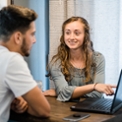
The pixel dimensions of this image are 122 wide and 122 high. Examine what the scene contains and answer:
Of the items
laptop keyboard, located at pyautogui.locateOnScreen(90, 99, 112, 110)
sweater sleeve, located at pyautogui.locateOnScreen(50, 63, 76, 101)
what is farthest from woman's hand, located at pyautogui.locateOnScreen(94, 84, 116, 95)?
sweater sleeve, located at pyautogui.locateOnScreen(50, 63, 76, 101)

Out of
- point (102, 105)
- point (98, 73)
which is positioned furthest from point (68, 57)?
point (102, 105)

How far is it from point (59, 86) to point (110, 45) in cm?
71

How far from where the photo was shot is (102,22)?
2365 millimetres

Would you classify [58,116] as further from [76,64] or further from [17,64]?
[76,64]

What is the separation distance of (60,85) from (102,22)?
779 millimetres

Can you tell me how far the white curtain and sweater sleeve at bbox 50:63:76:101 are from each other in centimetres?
53

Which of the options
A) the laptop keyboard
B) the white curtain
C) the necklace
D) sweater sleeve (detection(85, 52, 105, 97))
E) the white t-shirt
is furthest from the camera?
the white curtain

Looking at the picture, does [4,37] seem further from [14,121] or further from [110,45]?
[110,45]

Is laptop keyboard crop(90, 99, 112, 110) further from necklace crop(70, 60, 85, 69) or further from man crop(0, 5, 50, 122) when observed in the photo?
necklace crop(70, 60, 85, 69)

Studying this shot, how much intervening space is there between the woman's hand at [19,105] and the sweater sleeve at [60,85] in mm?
372

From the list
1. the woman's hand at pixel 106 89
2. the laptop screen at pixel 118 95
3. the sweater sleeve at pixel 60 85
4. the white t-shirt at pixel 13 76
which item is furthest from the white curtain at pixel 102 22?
the white t-shirt at pixel 13 76

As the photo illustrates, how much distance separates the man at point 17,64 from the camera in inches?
49.0

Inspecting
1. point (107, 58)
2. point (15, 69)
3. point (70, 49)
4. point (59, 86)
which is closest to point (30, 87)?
point (15, 69)

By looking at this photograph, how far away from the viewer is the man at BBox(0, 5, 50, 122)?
124 cm
